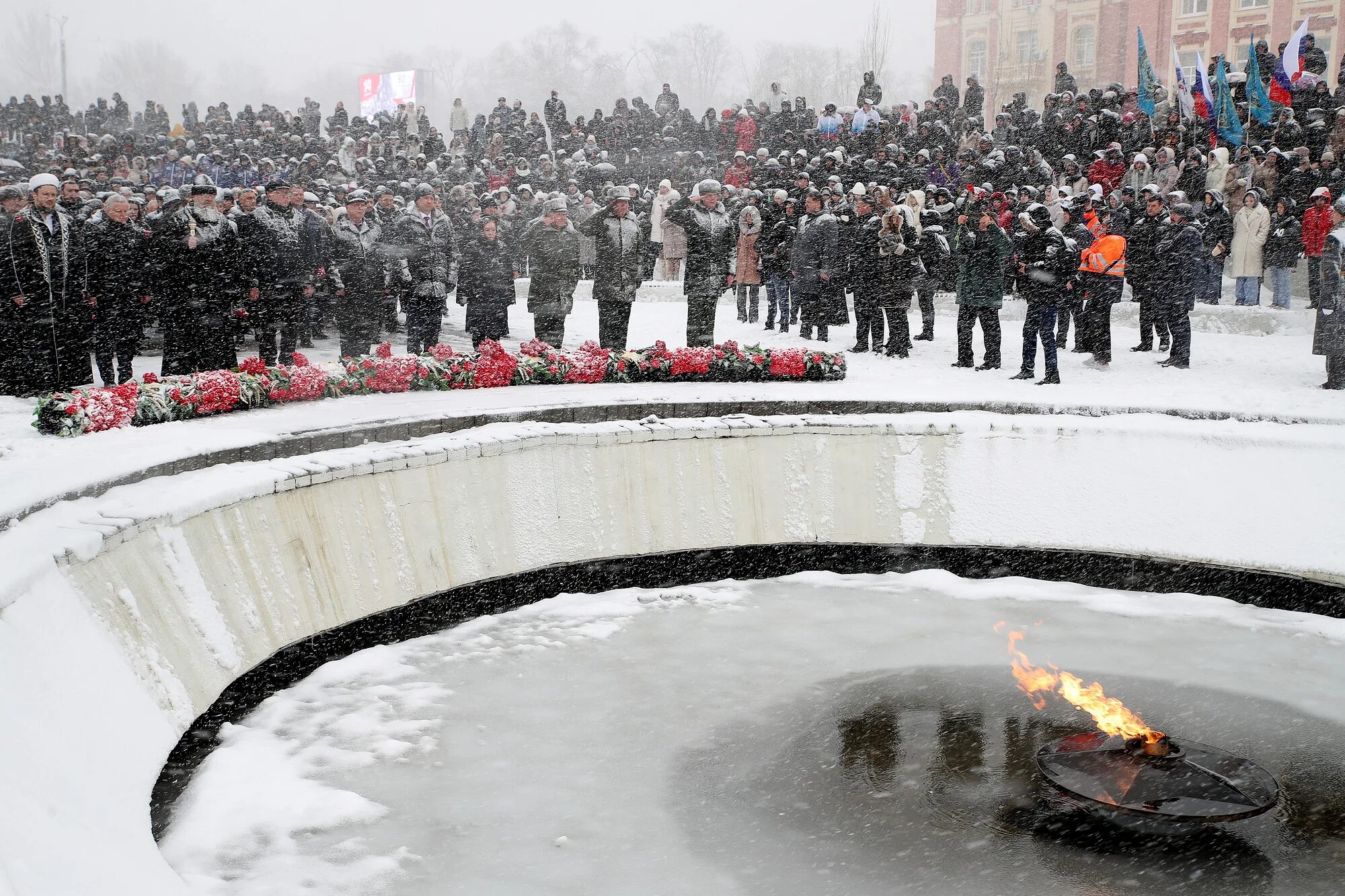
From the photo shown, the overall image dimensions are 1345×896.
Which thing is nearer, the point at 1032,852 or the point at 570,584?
the point at 1032,852

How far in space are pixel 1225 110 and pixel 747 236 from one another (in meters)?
7.84

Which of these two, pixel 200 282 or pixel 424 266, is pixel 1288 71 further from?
pixel 200 282

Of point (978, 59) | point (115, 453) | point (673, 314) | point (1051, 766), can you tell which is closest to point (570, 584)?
point (115, 453)

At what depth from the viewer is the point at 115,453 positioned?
648cm

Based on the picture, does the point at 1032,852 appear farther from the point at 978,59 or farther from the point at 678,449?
the point at 978,59

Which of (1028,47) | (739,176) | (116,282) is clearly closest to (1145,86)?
(739,176)

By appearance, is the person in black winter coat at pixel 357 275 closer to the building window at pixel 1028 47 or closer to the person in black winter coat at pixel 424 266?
the person in black winter coat at pixel 424 266

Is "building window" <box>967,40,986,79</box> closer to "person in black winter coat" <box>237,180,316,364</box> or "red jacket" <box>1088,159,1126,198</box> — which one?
"red jacket" <box>1088,159,1126,198</box>

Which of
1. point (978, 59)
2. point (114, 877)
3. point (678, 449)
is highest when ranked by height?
point (978, 59)

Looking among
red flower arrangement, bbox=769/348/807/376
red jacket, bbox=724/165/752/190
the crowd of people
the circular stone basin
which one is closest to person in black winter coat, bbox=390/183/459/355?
the crowd of people

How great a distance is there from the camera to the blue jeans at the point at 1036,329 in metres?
12.3

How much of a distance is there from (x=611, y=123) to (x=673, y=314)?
9305 millimetres

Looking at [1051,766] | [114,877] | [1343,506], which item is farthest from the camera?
[1343,506]

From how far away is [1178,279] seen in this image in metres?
13.4
